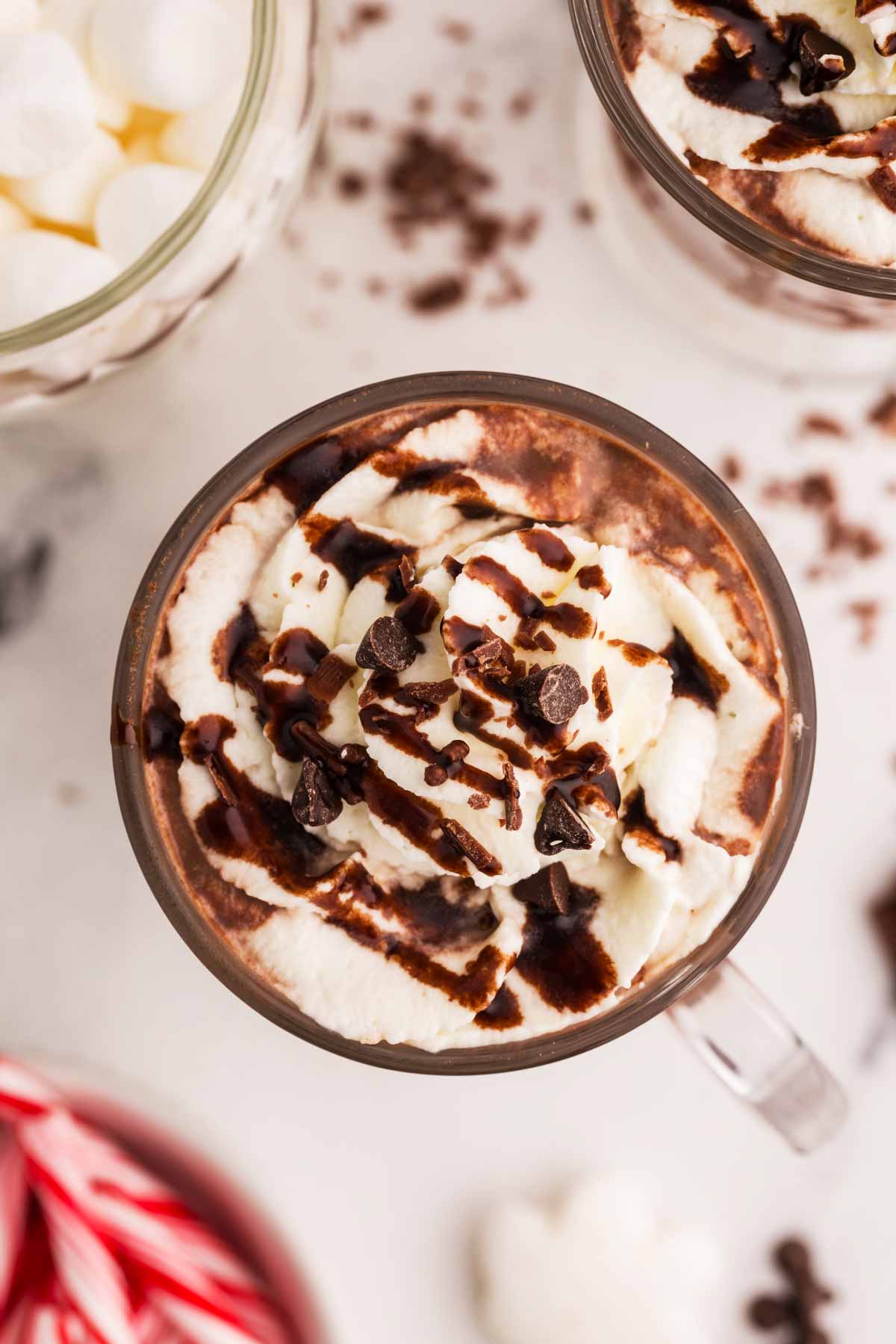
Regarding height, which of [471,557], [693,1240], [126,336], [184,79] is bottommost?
[693,1240]

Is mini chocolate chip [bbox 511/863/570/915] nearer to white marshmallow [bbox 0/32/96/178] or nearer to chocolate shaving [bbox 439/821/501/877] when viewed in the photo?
chocolate shaving [bbox 439/821/501/877]

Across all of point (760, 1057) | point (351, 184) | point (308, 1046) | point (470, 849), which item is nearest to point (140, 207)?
point (351, 184)

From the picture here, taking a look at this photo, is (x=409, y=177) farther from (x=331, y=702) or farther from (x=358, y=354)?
(x=331, y=702)

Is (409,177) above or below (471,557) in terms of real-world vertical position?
above

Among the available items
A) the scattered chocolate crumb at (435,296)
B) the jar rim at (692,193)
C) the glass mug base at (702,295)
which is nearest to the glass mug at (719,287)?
the glass mug base at (702,295)

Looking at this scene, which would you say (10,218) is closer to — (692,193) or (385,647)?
(385,647)

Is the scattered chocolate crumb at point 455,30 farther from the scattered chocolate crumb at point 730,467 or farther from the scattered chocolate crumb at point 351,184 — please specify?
the scattered chocolate crumb at point 730,467

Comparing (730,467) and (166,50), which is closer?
(166,50)

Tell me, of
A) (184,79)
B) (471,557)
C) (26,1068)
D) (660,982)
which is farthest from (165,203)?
(26,1068)
